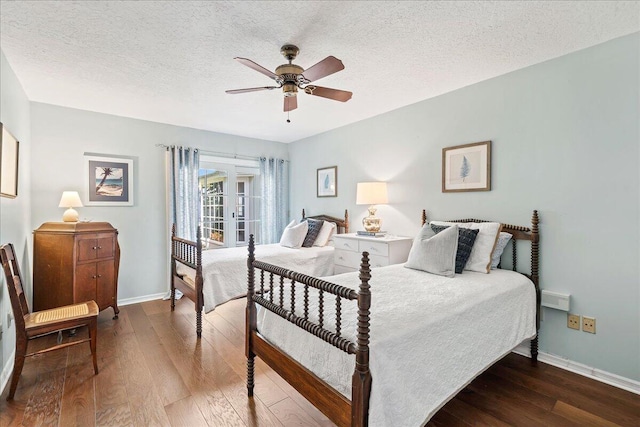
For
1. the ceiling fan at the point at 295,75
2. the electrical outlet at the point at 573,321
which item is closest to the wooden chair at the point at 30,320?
the ceiling fan at the point at 295,75

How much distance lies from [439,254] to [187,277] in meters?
2.80

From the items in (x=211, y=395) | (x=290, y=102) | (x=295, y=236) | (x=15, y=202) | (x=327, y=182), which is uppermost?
(x=290, y=102)

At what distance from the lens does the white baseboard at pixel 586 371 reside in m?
2.27

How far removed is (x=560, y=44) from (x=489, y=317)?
2116mm

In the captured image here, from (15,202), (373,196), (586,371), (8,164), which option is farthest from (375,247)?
(15,202)

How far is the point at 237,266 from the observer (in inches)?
139

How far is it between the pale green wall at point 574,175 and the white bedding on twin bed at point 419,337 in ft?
1.61

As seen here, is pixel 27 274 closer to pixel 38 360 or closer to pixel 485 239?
pixel 38 360

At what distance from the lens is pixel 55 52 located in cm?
246

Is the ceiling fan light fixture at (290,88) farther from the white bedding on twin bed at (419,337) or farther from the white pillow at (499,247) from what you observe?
the white pillow at (499,247)

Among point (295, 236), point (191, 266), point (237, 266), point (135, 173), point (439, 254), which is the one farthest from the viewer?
point (295, 236)

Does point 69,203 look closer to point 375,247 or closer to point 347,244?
point 347,244

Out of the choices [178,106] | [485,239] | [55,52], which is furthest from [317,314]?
[178,106]

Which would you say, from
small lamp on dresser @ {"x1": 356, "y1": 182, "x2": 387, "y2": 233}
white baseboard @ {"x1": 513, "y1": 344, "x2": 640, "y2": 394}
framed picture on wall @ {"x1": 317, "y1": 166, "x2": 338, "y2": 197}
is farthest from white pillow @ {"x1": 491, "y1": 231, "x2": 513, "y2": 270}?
framed picture on wall @ {"x1": 317, "y1": 166, "x2": 338, "y2": 197}
